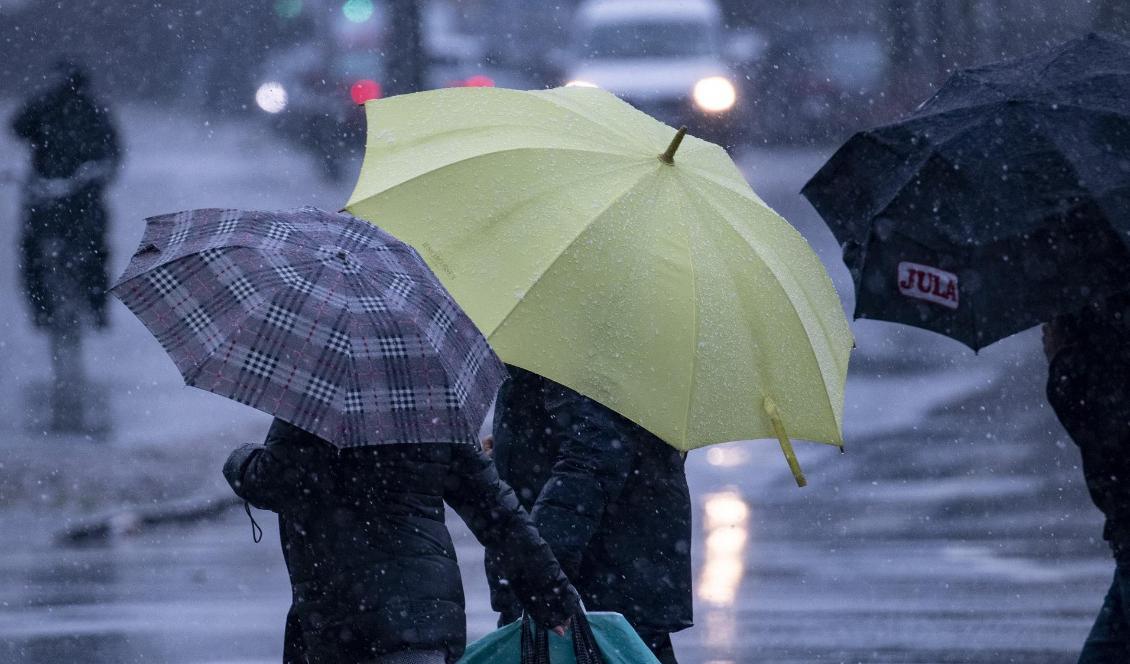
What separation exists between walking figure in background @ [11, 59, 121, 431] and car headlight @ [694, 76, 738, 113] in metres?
7.75

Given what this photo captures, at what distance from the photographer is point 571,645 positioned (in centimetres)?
393

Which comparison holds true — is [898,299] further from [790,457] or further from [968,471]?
[968,471]

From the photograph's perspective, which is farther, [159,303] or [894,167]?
[894,167]

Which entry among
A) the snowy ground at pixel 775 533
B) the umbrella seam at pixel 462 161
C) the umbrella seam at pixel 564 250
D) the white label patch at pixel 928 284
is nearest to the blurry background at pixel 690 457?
the snowy ground at pixel 775 533

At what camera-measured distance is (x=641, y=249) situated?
444cm

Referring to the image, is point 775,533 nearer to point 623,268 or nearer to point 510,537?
point 623,268

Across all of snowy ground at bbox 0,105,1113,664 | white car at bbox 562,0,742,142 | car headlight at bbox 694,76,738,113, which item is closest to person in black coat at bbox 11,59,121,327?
snowy ground at bbox 0,105,1113,664

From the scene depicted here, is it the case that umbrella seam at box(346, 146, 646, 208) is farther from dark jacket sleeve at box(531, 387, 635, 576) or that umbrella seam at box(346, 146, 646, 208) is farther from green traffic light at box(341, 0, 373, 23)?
green traffic light at box(341, 0, 373, 23)

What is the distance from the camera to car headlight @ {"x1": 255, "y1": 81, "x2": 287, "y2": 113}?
71.6 ft

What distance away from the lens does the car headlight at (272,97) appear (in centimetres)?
2181

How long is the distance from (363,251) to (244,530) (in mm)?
5233

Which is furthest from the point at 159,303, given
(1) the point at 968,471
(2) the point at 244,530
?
(1) the point at 968,471

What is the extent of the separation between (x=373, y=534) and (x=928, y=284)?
1.63 metres

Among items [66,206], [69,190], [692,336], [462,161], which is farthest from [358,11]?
[692,336]
